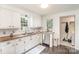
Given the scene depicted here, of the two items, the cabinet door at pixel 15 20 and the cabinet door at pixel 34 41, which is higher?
the cabinet door at pixel 15 20

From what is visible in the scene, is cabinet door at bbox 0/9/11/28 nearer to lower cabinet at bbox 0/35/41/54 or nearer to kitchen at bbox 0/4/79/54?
kitchen at bbox 0/4/79/54

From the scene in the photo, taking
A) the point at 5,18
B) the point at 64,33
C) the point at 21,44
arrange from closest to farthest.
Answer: the point at 5,18 → the point at 21,44 → the point at 64,33

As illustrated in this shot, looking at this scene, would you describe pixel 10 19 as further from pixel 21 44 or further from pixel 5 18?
pixel 21 44

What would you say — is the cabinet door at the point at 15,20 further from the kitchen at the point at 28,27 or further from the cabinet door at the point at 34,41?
the cabinet door at the point at 34,41

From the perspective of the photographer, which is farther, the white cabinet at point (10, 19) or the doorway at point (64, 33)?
the doorway at point (64, 33)

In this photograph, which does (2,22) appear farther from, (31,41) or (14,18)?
(31,41)

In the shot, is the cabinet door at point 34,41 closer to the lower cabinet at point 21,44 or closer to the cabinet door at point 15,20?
the lower cabinet at point 21,44

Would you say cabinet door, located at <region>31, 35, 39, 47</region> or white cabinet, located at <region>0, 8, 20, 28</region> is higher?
white cabinet, located at <region>0, 8, 20, 28</region>

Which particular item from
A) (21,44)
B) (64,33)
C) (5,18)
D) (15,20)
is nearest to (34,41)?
(21,44)

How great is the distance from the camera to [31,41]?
144 centimetres

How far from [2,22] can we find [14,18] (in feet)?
0.58

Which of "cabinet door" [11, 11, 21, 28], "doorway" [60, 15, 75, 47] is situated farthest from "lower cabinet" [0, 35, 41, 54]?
"doorway" [60, 15, 75, 47]

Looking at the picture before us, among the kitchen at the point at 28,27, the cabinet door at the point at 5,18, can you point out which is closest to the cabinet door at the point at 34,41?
the kitchen at the point at 28,27
